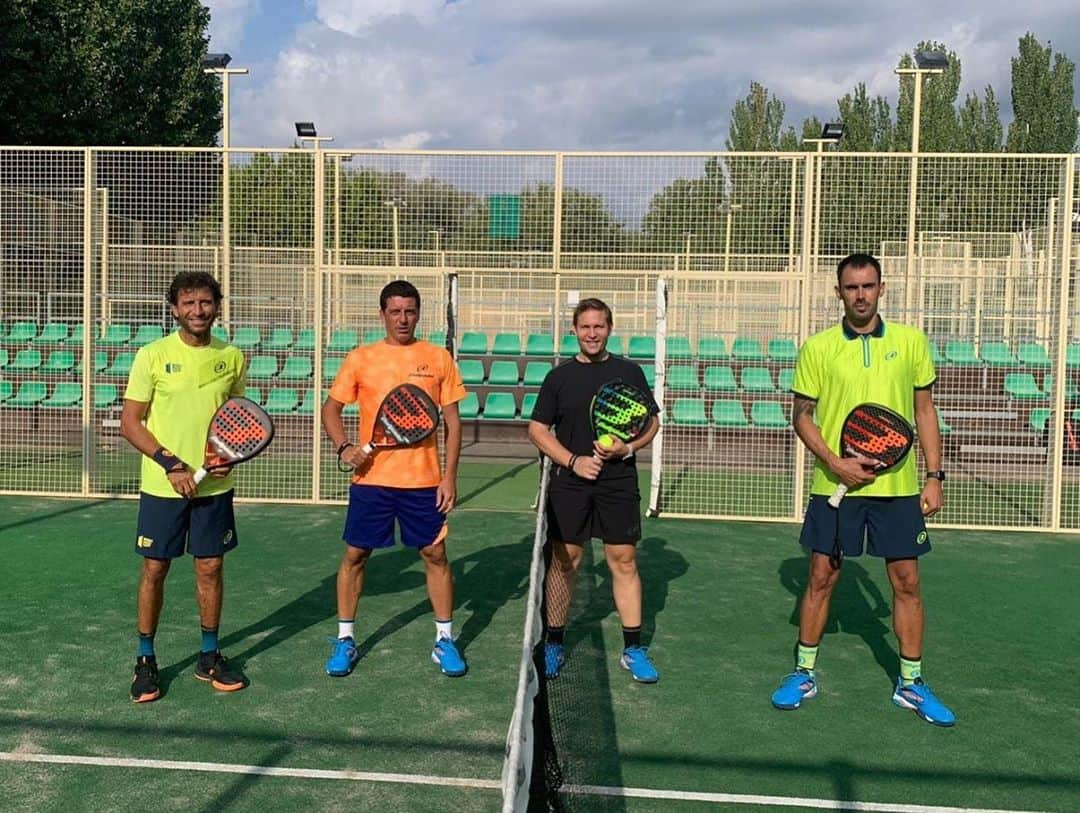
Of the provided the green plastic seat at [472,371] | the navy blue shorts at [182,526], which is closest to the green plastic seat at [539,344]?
the green plastic seat at [472,371]

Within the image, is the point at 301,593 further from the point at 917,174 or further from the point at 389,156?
the point at 917,174

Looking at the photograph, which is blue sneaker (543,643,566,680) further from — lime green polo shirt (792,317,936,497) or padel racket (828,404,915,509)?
padel racket (828,404,915,509)

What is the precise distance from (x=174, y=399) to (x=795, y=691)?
10.8ft

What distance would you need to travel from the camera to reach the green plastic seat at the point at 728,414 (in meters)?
10.8

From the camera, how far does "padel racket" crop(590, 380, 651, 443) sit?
5.14m

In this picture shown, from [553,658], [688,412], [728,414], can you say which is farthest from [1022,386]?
[553,658]

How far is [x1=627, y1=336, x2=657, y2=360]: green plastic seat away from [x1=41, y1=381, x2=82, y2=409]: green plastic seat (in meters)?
6.55

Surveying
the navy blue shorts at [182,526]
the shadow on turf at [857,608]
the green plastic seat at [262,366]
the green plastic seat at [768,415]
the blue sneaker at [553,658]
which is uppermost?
the green plastic seat at [262,366]

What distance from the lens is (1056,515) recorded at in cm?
946

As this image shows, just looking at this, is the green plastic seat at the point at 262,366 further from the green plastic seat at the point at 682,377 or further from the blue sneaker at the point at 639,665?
the blue sneaker at the point at 639,665

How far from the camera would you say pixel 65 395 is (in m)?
11.8

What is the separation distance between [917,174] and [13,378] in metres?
9.74

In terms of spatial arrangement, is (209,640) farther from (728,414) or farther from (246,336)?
(728,414)

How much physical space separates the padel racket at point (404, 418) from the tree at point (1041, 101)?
40995 millimetres
